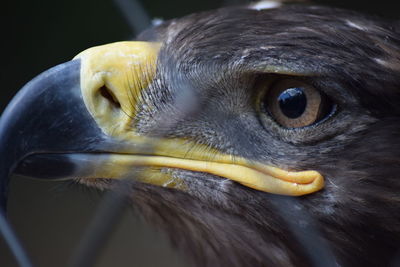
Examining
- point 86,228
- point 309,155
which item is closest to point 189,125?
point 309,155

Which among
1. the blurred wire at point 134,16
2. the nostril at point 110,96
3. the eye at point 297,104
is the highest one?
the blurred wire at point 134,16

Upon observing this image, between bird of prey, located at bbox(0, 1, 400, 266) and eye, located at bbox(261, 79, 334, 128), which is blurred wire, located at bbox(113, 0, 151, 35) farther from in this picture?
eye, located at bbox(261, 79, 334, 128)

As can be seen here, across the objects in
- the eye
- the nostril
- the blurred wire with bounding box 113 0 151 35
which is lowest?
the eye

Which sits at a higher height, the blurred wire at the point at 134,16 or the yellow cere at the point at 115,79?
the blurred wire at the point at 134,16

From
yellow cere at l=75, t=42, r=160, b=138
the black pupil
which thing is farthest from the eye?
yellow cere at l=75, t=42, r=160, b=138

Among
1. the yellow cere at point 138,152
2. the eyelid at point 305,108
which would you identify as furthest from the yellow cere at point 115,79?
the eyelid at point 305,108

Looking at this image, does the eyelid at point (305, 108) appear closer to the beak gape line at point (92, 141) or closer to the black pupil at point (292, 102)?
the black pupil at point (292, 102)
